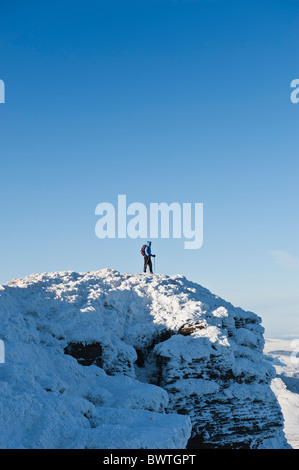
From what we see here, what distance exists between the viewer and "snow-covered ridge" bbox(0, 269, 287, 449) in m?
12.5

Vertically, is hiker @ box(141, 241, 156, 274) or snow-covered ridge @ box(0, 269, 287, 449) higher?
hiker @ box(141, 241, 156, 274)

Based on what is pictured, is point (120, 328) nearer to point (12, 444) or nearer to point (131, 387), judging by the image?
point (131, 387)

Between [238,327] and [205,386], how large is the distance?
7.18 m

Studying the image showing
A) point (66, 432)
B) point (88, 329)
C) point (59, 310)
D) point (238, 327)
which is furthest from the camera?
point (238, 327)

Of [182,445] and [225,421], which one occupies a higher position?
[182,445]

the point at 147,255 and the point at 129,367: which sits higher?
the point at 147,255

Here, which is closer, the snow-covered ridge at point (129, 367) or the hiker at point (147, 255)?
the snow-covered ridge at point (129, 367)

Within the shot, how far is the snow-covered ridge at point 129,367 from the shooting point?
12477mm

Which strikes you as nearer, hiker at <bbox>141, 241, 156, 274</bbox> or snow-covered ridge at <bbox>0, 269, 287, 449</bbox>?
A: snow-covered ridge at <bbox>0, 269, 287, 449</bbox>

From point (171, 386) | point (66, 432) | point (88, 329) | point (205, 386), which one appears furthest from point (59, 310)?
point (66, 432)

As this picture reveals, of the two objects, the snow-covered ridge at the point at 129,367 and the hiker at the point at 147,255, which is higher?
the hiker at the point at 147,255

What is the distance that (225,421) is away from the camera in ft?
70.4

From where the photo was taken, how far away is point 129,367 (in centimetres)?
2116

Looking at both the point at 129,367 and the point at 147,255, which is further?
the point at 147,255
